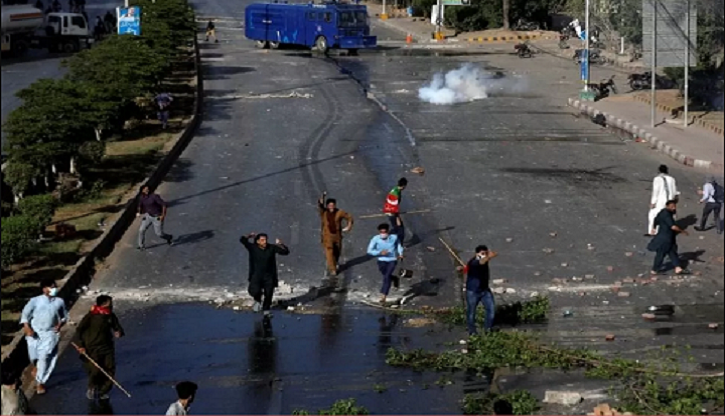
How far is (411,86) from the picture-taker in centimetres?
4562

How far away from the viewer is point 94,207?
24234 millimetres

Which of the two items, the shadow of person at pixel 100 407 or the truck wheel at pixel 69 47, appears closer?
the shadow of person at pixel 100 407

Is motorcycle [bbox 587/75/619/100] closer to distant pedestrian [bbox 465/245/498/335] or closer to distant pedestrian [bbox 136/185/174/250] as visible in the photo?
distant pedestrian [bbox 136/185/174/250]

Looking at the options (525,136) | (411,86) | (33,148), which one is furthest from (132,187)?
(411,86)

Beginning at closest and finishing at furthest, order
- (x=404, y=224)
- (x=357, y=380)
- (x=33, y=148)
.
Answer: (x=357, y=380), (x=404, y=224), (x=33, y=148)

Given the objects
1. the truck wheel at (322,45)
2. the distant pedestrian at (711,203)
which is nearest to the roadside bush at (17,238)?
the distant pedestrian at (711,203)

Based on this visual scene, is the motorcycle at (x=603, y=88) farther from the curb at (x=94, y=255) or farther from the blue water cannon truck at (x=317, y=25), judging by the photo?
the blue water cannon truck at (x=317, y=25)

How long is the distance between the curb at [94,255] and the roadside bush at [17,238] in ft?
2.72

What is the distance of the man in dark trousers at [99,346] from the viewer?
13484mm

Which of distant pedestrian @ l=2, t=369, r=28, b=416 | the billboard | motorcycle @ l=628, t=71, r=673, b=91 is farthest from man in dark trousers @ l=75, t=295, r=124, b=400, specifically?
motorcycle @ l=628, t=71, r=673, b=91

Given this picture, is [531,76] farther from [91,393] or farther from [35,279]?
[91,393]

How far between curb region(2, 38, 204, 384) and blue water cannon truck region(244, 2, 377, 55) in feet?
80.5

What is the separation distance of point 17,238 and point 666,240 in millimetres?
9305

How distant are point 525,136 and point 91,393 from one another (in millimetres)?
21439
